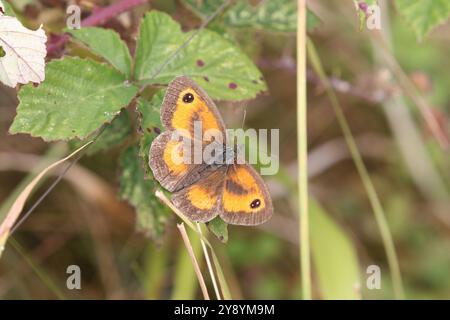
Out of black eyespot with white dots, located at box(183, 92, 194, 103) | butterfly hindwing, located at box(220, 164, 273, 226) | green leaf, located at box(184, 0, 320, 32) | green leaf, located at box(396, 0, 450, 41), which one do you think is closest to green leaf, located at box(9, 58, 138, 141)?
black eyespot with white dots, located at box(183, 92, 194, 103)

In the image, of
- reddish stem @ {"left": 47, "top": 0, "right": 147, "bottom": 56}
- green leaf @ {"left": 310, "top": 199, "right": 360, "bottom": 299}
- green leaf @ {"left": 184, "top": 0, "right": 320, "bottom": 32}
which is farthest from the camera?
green leaf @ {"left": 310, "top": 199, "right": 360, "bottom": 299}

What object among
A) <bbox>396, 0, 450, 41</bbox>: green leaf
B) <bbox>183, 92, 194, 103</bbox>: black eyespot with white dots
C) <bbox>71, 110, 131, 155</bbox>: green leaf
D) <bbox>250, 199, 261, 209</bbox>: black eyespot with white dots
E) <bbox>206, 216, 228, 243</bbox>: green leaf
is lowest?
<bbox>206, 216, 228, 243</bbox>: green leaf

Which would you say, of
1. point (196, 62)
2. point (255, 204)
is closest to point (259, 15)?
point (196, 62)

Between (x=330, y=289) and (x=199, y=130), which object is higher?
(x=199, y=130)

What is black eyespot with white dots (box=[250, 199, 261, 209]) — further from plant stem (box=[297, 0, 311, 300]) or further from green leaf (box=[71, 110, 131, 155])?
green leaf (box=[71, 110, 131, 155])

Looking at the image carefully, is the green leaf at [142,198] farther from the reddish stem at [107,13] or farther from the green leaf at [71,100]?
the reddish stem at [107,13]

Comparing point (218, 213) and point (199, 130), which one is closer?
point (218, 213)

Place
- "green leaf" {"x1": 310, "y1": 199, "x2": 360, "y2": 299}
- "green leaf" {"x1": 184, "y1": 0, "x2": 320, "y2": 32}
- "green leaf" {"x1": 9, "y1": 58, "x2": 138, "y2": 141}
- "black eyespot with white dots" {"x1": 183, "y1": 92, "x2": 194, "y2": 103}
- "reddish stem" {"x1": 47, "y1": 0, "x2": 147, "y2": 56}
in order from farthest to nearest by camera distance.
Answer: "green leaf" {"x1": 310, "y1": 199, "x2": 360, "y2": 299}
"green leaf" {"x1": 184, "y1": 0, "x2": 320, "y2": 32}
"reddish stem" {"x1": 47, "y1": 0, "x2": 147, "y2": 56}
"black eyespot with white dots" {"x1": 183, "y1": 92, "x2": 194, "y2": 103}
"green leaf" {"x1": 9, "y1": 58, "x2": 138, "y2": 141}

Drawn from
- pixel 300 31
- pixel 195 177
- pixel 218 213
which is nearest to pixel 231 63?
pixel 300 31
